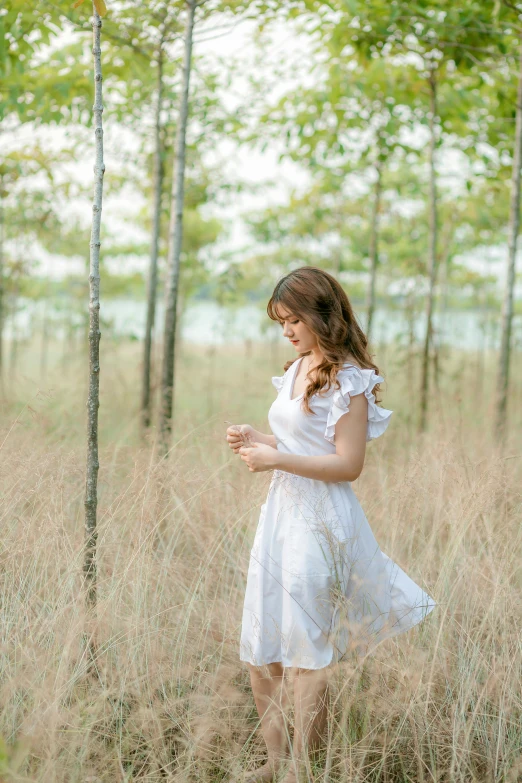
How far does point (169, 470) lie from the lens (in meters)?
3.05

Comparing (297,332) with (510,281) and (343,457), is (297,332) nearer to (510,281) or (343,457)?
(343,457)

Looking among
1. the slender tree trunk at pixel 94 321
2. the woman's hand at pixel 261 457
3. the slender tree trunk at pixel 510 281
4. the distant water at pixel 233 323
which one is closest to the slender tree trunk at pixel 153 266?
the slender tree trunk at pixel 510 281

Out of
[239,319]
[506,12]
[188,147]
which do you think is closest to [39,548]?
[506,12]

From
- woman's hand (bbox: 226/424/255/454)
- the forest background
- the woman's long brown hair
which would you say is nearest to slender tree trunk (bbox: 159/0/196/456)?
the forest background

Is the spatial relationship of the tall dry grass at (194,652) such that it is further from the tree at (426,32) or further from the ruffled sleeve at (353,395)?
the tree at (426,32)

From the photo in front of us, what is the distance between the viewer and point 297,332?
2.37 meters

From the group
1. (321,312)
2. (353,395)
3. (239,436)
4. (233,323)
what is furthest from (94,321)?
(233,323)

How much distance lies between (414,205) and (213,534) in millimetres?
13723

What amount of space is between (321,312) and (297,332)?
0.11 m

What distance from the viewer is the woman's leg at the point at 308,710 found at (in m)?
2.18

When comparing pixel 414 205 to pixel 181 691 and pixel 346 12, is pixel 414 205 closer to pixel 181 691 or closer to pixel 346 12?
pixel 346 12

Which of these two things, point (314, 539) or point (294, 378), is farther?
point (294, 378)

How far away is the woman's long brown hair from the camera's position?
231 cm

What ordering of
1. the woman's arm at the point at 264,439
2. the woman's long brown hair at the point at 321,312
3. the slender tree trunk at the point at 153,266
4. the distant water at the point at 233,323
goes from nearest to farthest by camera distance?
the woman's long brown hair at the point at 321,312, the woman's arm at the point at 264,439, the slender tree trunk at the point at 153,266, the distant water at the point at 233,323
